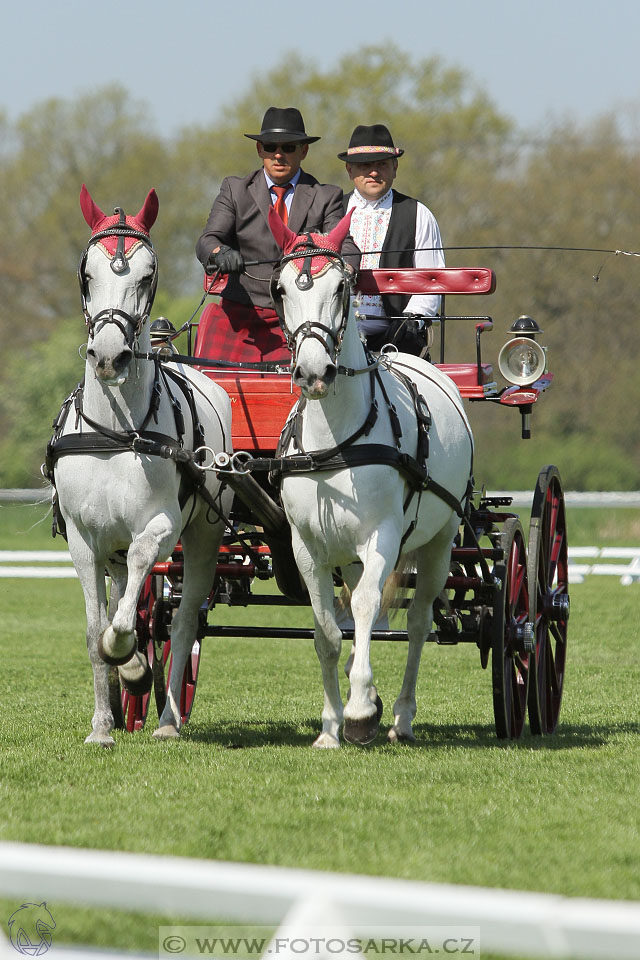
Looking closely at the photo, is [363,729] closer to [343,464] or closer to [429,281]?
[343,464]

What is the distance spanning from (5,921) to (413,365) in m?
4.00

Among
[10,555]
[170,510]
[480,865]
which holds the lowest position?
[10,555]

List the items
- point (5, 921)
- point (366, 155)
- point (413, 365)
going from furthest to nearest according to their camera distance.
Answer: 1. point (366, 155)
2. point (413, 365)
3. point (5, 921)

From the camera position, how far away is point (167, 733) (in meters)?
6.34

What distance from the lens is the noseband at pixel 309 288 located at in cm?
511

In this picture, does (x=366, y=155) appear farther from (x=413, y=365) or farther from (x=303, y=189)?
(x=413, y=365)

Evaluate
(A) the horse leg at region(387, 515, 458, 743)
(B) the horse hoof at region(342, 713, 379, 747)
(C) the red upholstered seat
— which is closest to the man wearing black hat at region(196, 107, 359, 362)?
(C) the red upholstered seat

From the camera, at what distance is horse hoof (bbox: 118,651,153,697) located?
5.79m

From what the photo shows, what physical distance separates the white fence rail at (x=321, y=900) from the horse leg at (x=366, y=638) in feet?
9.97

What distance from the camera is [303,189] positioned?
279 inches

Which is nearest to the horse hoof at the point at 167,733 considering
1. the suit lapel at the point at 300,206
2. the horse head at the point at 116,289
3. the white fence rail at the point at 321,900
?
the horse head at the point at 116,289

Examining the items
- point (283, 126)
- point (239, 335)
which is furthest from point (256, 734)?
point (283, 126)

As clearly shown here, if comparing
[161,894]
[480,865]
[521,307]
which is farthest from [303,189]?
[521,307]

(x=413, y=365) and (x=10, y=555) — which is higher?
(x=413, y=365)
